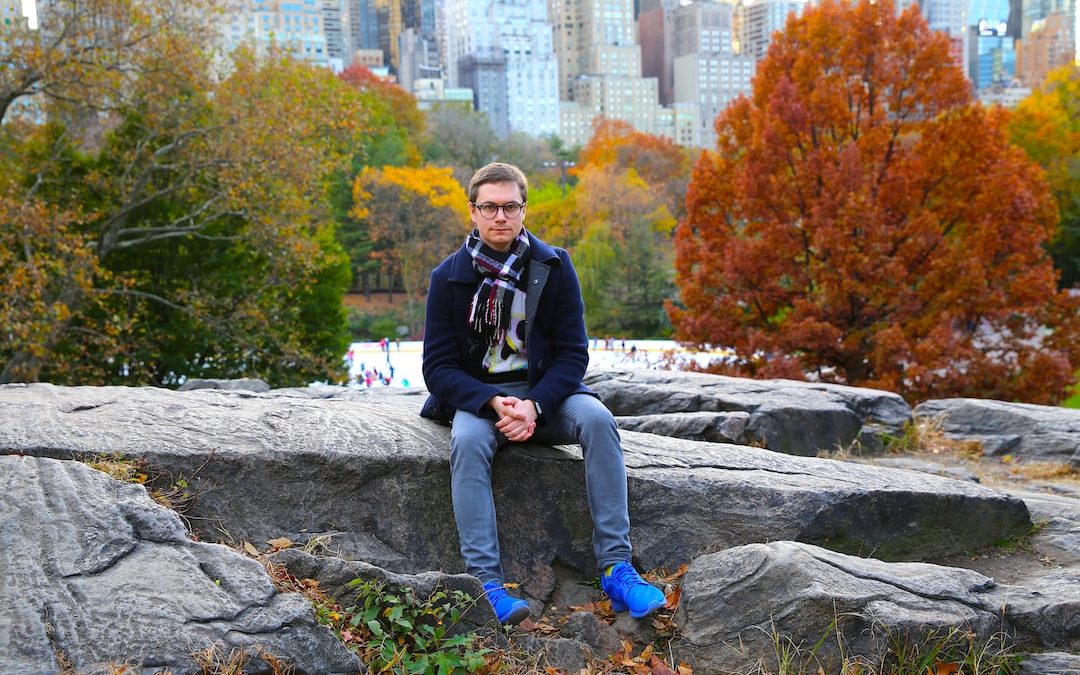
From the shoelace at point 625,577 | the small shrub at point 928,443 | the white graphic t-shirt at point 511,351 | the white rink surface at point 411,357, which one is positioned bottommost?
the white rink surface at point 411,357

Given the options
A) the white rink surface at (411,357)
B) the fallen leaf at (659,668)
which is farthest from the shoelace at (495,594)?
the white rink surface at (411,357)

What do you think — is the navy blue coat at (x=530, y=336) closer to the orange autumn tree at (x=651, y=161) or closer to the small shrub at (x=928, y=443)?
the small shrub at (x=928, y=443)

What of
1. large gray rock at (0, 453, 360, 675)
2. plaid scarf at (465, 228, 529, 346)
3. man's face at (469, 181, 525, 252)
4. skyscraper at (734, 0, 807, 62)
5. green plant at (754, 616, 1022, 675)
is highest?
skyscraper at (734, 0, 807, 62)

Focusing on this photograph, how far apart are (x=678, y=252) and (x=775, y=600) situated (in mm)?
9349

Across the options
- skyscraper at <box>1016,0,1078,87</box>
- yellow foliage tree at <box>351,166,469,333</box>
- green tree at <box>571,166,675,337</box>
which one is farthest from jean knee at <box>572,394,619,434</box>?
skyscraper at <box>1016,0,1078,87</box>

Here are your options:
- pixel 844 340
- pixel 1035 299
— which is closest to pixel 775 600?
pixel 844 340

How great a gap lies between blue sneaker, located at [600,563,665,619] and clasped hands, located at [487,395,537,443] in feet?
2.13

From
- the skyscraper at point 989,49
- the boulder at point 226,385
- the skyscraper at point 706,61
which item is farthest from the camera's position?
the skyscraper at point 989,49

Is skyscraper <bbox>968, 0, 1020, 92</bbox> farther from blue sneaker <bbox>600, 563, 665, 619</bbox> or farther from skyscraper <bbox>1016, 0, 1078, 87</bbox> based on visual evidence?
blue sneaker <bbox>600, 563, 665, 619</bbox>

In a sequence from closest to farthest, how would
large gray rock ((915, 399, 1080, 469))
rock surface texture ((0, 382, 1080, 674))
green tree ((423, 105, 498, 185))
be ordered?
rock surface texture ((0, 382, 1080, 674)), large gray rock ((915, 399, 1080, 469)), green tree ((423, 105, 498, 185))

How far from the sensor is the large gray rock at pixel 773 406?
22.5 feet

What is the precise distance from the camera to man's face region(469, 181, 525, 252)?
4258mm

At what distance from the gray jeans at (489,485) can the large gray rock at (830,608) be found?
1.18 ft

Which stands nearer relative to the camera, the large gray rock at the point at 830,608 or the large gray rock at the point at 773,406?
the large gray rock at the point at 830,608
